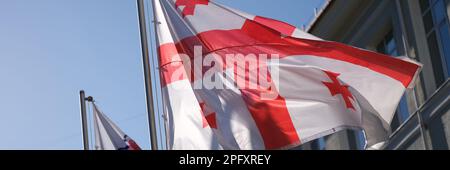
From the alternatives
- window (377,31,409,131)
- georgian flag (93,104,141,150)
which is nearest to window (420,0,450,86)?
window (377,31,409,131)

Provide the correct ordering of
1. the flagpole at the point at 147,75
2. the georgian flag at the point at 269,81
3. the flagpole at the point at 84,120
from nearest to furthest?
1. the georgian flag at the point at 269,81
2. the flagpole at the point at 147,75
3. the flagpole at the point at 84,120

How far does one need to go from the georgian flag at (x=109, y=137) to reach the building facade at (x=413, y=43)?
18.4 feet

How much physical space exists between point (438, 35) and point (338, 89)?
7.72 metres

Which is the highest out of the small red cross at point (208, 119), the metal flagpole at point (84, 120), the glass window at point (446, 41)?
the glass window at point (446, 41)

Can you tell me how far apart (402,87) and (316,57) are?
1145mm

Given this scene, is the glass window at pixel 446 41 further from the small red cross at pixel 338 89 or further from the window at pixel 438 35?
the small red cross at pixel 338 89

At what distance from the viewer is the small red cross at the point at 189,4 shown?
12984 millimetres

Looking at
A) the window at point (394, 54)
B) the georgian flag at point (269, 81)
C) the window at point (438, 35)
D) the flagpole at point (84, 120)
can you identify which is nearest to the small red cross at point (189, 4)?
the georgian flag at point (269, 81)

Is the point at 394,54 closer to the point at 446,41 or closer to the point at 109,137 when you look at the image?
the point at 446,41

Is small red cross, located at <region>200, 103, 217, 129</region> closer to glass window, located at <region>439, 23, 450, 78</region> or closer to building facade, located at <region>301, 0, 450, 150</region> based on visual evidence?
building facade, located at <region>301, 0, 450, 150</region>

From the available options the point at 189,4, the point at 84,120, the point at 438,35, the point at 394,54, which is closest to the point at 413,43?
the point at 438,35

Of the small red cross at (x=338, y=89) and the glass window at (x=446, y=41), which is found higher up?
the glass window at (x=446, y=41)

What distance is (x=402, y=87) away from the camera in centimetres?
1227
